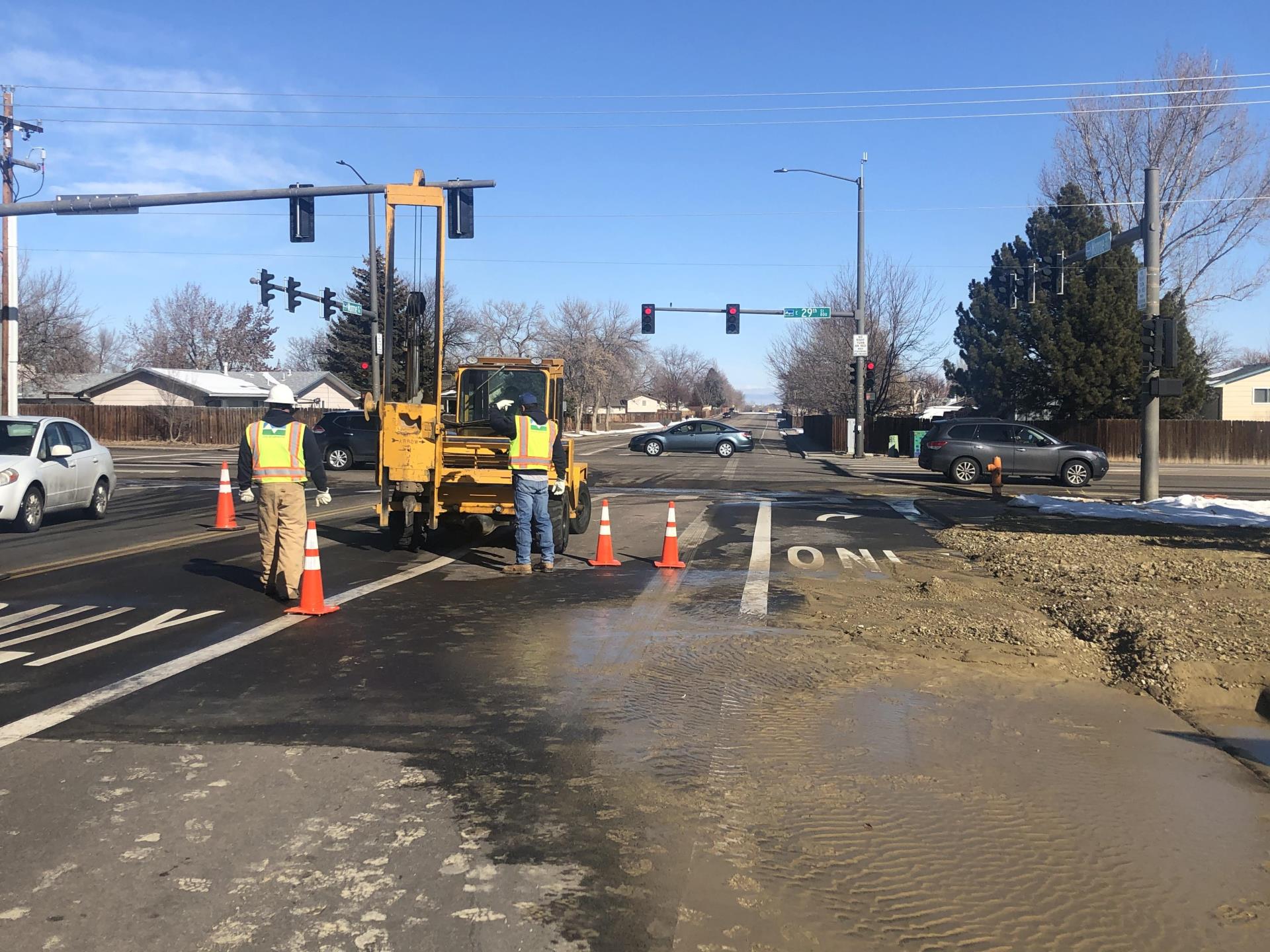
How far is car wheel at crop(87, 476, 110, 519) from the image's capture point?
16359mm

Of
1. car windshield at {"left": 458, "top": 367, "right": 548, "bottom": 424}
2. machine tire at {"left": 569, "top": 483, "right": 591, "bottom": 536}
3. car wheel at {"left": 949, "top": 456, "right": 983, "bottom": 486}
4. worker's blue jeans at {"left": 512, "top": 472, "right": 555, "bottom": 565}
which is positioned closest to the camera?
worker's blue jeans at {"left": 512, "top": 472, "right": 555, "bottom": 565}

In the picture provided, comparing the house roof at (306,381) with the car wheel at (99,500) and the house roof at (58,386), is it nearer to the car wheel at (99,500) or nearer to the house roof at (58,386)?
the house roof at (58,386)

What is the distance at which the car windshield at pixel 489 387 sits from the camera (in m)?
13.4

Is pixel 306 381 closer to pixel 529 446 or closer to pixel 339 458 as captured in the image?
pixel 339 458

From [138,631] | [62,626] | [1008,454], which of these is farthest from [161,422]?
[138,631]

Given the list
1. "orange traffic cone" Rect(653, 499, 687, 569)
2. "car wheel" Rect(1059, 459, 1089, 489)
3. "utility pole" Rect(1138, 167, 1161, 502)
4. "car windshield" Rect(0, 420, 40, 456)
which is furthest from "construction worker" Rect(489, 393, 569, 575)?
"car wheel" Rect(1059, 459, 1089, 489)

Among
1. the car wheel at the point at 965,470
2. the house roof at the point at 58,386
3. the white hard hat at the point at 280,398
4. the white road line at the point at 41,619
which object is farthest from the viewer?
the house roof at the point at 58,386

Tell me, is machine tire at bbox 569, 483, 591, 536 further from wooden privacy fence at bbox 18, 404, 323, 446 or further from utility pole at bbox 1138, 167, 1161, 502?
wooden privacy fence at bbox 18, 404, 323, 446

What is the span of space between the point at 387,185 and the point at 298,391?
63.4 m

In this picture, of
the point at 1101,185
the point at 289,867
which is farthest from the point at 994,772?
the point at 1101,185

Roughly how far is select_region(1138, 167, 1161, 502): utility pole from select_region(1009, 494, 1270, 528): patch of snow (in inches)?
23.3

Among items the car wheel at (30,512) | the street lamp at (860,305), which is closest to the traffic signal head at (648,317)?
the street lamp at (860,305)

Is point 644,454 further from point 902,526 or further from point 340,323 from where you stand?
point 340,323

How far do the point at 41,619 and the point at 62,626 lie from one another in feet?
1.36
